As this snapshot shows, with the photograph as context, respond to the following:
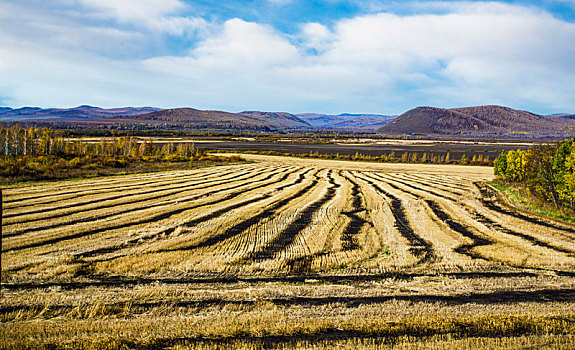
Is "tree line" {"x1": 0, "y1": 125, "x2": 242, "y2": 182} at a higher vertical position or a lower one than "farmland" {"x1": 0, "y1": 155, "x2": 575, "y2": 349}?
higher

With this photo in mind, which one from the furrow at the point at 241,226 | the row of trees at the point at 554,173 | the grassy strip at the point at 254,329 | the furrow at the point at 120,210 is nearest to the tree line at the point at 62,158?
the furrow at the point at 120,210

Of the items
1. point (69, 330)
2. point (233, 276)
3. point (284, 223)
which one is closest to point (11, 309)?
point (69, 330)

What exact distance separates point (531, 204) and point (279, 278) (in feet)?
74.0

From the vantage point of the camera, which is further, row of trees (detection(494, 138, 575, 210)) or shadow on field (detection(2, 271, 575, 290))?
row of trees (detection(494, 138, 575, 210))

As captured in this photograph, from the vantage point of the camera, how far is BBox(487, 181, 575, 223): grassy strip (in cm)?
2052

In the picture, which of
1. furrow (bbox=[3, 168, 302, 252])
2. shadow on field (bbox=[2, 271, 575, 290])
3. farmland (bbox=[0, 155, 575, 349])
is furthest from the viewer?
furrow (bbox=[3, 168, 302, 252])

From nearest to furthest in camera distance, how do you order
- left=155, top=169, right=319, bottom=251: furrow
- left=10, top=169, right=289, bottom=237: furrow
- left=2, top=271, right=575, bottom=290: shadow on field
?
left=2, top=271, right=575, bottom=290: shadow on field → left=155, top=169, right=319, bottom=251: furrow → left=10, top=169, right=289, bottom=237: furrow

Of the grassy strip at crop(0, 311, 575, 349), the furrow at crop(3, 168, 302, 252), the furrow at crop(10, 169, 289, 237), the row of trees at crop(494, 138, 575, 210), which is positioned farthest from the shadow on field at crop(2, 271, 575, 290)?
the row of trees at crop(494, 138, 575, 210)

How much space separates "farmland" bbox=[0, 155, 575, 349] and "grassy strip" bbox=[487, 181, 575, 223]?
2219mm

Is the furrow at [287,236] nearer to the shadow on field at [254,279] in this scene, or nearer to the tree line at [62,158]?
the shadow on field at [254,279]

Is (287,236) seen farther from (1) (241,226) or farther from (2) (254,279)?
(2) (254,279)

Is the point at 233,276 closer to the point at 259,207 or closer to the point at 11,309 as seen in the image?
the point at 11,309

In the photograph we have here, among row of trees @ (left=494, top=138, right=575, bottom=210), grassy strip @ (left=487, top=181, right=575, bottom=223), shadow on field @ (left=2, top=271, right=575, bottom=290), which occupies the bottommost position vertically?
shadow on field @ (left=2, top=271, right=575, bottom=290)

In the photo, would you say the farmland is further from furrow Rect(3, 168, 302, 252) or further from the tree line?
the tree line
